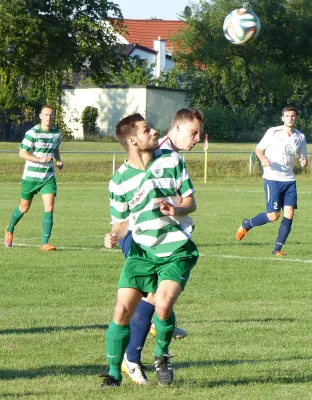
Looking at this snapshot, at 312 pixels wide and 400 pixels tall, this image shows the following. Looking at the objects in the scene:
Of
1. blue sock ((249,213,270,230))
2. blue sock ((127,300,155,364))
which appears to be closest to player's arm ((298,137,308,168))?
Result: blue sock ((249,213,270,230))

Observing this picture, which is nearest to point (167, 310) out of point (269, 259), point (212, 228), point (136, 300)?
point (136, 300)

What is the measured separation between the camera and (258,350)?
6672 mm

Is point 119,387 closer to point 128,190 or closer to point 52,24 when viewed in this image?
point 128,190

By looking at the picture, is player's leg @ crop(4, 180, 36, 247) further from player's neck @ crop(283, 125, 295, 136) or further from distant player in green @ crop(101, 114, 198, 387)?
distant player in green @ crop(101, 114, 198, 387)

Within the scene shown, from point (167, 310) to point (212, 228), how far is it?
11321mm

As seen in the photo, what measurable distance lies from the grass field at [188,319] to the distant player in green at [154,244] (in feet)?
0.91

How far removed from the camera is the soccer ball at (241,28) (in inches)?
788

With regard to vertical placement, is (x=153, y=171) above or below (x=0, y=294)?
above

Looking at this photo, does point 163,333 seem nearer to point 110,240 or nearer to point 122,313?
point 122,313

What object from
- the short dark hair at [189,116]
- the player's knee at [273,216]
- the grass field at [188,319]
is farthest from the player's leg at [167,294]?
the player's knee at [273,216]

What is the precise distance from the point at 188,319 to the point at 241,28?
12.9m

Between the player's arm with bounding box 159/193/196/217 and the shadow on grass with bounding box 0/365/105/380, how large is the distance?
4.02ft

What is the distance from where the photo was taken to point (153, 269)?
559cm

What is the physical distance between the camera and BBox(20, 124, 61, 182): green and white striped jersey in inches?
517
